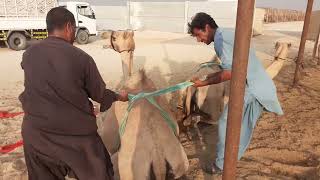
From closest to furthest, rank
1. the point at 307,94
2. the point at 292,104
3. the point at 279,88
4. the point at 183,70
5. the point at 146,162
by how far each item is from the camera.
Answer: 1. the point at 146,162
2. the point at 292,104
3. the point at 307,94
4. the point at 279,88
5. the point at 183,70

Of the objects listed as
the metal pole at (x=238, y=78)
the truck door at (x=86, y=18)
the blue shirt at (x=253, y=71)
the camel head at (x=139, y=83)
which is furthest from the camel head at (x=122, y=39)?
the truck door at (x=86, y=18)

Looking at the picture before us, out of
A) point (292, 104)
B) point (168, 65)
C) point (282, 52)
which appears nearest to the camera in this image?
point (282, 52)

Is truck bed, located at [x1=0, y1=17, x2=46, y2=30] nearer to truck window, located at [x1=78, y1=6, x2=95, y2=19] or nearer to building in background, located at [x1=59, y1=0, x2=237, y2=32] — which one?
truck window, located at [x1=78, y1=6, x2=95, y2=19]

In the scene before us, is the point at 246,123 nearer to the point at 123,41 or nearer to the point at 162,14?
the point at 123,41

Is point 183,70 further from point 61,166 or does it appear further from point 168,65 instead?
point 61,166

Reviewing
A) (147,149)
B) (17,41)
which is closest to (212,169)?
(147,149)

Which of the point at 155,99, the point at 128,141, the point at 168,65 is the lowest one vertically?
the point at 168,65

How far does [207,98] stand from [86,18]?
13.8m

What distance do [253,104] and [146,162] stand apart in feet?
4.20

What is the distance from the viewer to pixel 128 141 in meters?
2.89

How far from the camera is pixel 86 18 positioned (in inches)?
683

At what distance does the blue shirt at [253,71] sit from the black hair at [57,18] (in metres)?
1.52

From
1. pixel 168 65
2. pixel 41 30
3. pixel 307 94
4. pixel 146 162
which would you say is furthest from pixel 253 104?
pixel 41 30

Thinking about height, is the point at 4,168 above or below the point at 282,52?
below
